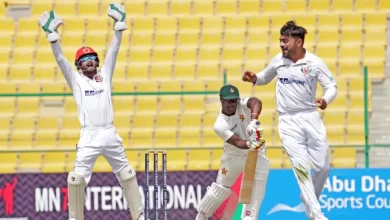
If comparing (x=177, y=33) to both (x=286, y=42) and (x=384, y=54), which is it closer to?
(x=384, y=54)

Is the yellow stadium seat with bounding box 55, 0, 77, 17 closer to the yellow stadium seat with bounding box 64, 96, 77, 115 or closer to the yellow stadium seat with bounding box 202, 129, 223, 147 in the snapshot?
the yellow stadium seat with bounding box 64, 96, 77, 115

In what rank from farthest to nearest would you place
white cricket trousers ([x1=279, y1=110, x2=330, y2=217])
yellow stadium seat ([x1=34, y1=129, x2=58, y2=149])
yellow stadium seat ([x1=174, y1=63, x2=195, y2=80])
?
yellow stadium seat ([x1=174, y1=63, x2=195, y2=80]) < yellow stadium seat ([x1=34, y1=129, x2=58, y2=149]) < white cricket trousers ([x1=279, y1=110, x2=330, y2=217])

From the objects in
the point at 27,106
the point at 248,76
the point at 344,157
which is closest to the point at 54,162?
the point at 27,106

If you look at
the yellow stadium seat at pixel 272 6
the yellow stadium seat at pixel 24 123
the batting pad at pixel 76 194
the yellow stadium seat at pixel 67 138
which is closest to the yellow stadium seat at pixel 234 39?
the yellow stadium seat at pixel 272 6

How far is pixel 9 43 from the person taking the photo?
17.3 metres

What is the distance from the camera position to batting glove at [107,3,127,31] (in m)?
10.2

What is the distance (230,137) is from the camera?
10.3 meters

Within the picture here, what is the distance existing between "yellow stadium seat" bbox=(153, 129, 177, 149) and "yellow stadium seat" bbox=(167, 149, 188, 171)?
0.22m

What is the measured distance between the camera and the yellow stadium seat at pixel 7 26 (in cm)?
1759

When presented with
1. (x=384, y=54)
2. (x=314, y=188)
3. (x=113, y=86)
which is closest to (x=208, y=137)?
(x=113, y=86)

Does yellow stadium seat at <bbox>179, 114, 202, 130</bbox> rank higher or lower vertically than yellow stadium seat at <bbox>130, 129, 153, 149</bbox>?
higher

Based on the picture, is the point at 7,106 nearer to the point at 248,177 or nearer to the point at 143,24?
the point at 143,24

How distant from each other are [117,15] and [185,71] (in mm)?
6327

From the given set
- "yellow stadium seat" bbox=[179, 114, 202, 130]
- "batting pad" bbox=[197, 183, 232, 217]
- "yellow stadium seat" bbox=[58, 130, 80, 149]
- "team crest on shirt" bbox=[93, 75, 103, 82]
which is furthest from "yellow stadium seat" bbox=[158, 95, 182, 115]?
"team crest on shirt" bbox=[93, 75, 103, 82]
